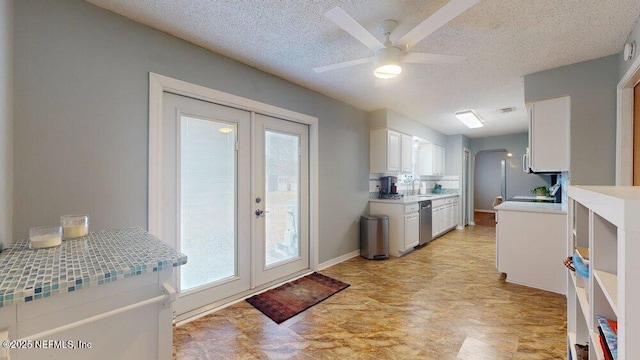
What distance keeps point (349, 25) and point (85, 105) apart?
6.04 ft

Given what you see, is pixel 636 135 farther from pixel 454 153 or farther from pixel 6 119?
pixel 6 119

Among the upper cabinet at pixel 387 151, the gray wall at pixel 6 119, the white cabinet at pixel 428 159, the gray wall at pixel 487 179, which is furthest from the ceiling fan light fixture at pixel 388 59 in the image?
the gray wall at pixel 487 179

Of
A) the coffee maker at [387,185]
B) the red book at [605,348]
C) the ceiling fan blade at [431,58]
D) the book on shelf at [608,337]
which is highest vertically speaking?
the ceiling fan blade at [431,58]

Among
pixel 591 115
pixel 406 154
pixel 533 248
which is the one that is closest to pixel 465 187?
pixel 406 154

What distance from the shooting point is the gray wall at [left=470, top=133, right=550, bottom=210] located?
21.7ft

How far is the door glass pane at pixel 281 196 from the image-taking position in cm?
304

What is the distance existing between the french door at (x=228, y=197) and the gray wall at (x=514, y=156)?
6048 millimetres

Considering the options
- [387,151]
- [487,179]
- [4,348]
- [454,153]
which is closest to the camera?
[4,348]

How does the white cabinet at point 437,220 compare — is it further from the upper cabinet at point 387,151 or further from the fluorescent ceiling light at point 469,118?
the fluorescent ceiling light at point 469,118

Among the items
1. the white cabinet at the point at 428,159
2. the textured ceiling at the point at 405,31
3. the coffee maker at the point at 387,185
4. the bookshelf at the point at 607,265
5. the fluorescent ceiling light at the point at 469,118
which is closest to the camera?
the bookshelf at the point at 607,265

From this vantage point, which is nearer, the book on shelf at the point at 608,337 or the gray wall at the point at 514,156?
the book on shelf at the point at 608,337

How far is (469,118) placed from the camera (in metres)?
4.73

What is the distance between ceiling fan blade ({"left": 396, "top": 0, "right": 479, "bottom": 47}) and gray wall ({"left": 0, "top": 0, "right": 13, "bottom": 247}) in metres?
2.28

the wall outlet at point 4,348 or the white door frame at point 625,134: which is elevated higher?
the white door frame at point 625,134
